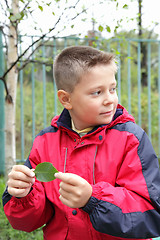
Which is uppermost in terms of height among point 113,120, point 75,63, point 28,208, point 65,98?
point 75,63

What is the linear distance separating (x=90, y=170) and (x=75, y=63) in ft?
1.79

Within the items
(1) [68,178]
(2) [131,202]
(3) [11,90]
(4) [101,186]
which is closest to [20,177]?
(1) [68,178]

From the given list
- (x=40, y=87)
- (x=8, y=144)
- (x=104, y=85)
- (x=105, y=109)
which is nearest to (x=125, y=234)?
(x=105, y=109)

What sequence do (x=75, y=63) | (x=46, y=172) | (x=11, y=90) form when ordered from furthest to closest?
(x=11, y=90) < (x=75, y=63) < (x=46, y=172)

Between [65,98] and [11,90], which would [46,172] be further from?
[11,90]

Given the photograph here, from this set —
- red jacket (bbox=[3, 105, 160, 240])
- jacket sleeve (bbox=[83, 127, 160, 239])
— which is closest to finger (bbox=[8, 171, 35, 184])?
red jacket (bbox=[3, 105, 160, 240])

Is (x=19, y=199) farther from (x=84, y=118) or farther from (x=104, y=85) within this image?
(x=104, y=85)

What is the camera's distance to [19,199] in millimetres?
1542

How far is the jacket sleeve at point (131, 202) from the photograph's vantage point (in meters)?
1.35

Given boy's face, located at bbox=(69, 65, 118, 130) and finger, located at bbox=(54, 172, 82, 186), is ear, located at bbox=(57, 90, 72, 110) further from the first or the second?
finger, located at bbox=(54, 172, 82, 186)

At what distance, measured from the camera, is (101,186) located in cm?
139

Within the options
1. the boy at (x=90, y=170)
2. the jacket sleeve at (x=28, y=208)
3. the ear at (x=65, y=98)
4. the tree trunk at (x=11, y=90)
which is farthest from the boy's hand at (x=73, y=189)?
the tree trunk at (x=11, y=90)

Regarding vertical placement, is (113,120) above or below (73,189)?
above

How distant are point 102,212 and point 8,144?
2157 millimetres
